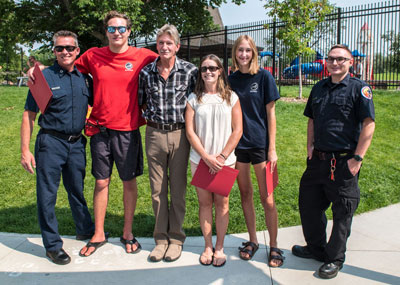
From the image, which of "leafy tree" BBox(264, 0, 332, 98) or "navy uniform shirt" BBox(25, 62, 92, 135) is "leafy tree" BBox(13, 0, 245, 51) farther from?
"navy uniform shirt" BBox(25, 62, 92, 135)

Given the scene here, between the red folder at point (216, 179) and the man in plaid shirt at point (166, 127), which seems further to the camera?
the man in plaid shirt at point (166, 127)

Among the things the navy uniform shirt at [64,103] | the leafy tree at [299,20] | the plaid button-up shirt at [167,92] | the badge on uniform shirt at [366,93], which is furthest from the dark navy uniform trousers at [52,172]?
the leafy tree at [299,20]

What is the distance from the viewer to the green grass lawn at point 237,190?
423 centimetres

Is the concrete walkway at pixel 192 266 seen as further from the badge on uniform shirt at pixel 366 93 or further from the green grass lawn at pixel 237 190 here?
the badge on uniform shirt at pixel 366 93

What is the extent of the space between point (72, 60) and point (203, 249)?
2.22 m

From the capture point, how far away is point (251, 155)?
125 inches

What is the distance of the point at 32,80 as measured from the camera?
3258mm

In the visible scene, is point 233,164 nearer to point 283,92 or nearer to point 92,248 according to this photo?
point 92,248

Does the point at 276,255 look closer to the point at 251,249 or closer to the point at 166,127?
the point at 251,249

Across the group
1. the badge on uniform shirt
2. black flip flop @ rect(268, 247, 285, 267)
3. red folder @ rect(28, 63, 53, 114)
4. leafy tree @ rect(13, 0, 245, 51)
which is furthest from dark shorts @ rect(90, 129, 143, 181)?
leafy tree @ rect(13, 0, 245, 51)

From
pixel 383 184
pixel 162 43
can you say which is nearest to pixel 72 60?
pixel 162 43

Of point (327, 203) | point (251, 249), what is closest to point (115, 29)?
point (251, 249)

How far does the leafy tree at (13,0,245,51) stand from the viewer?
57.7 feet

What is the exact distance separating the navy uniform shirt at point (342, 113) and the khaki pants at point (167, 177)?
124cm
